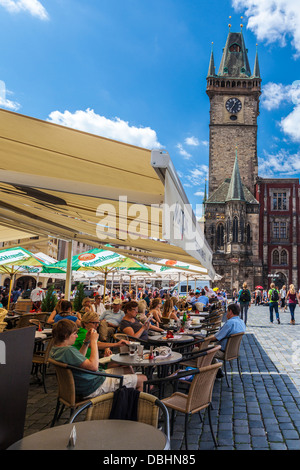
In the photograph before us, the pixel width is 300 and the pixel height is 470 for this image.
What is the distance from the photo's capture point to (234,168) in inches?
1845

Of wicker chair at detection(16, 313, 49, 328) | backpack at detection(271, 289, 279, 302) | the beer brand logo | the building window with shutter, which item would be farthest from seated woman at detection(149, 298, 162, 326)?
the building window with shutter

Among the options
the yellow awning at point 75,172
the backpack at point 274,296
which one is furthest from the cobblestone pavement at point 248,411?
the backpack at point 274,296

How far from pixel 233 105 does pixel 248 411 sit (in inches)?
2073

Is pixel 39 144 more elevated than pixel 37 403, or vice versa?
pixel 39 144

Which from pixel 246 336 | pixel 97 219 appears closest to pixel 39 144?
pixel 97 219

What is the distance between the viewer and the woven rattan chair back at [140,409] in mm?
2547

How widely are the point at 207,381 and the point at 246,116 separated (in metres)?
53.0

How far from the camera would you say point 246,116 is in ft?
169

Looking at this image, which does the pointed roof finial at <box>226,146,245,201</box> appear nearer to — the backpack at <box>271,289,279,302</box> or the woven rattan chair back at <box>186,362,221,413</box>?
the backpack at <box>271,289,279,302</box>

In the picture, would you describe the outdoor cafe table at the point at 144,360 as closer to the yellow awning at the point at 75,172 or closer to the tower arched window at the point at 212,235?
the yellow awning at the point at 75,172

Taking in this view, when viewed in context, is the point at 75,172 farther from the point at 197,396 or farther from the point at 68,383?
the point at 197,396

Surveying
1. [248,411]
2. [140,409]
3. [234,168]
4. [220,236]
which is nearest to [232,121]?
[234,168]

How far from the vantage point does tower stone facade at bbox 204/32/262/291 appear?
4478 centimetres
